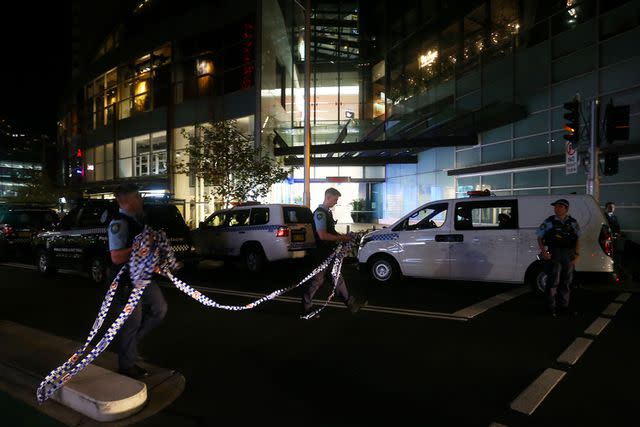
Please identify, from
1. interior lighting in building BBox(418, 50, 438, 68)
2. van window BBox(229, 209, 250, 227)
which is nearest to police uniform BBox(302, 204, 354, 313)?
van window BBox(229, 209, 250, 227)

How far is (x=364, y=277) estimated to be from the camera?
37.9ft

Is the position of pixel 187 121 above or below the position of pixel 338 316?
above

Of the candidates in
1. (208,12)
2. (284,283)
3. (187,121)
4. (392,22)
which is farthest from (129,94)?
(284,283)

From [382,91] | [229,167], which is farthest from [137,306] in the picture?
[382,91]

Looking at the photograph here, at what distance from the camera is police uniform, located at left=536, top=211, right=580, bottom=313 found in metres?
7.05

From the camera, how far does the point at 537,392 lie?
4.28 m

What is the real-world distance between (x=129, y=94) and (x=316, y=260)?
1105 inches

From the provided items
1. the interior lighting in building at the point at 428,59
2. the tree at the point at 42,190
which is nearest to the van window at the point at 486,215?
the interior lighting in building at the point at 428,59

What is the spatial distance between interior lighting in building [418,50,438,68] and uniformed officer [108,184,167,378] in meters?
23.9

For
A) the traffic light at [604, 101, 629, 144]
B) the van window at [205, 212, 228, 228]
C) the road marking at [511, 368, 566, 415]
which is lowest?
the road marking at [511, 368, 566, 415]

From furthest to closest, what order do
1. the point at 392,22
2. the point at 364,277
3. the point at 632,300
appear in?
the point at 392,22 < the point at 364,277 < the point at 632,300

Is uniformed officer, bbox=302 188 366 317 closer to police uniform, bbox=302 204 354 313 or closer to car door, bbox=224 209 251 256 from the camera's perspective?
police uniform, bbox=302 204 354 313

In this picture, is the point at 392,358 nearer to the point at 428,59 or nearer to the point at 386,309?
the point at 386,309

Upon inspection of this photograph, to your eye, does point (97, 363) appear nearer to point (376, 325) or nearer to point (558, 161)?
point (376, 325)
